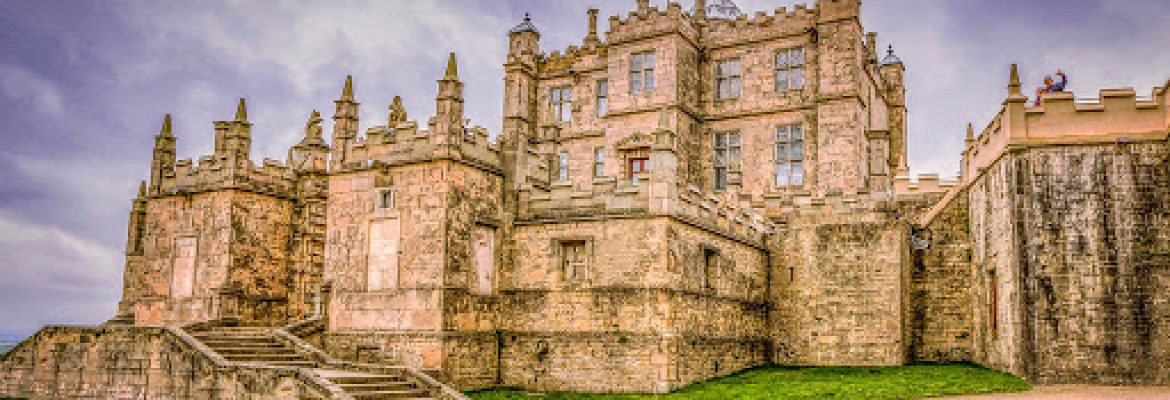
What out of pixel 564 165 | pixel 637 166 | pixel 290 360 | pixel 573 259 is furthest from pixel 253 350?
pixel 564 165

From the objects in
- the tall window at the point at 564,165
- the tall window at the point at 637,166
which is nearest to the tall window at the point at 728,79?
the tall window at the point at 637,166

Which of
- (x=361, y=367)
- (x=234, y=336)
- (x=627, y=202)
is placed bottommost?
(x=361, y=367)

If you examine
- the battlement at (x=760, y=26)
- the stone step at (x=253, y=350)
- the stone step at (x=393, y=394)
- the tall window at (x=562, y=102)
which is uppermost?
the battlement at (x=760, y=26)

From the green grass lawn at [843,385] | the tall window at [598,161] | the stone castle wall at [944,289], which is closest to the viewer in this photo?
the green grass lawn at [843,385]

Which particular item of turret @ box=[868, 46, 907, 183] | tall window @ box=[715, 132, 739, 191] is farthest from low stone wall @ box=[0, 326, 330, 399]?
turret @ box=[868, 46, 907, 183]

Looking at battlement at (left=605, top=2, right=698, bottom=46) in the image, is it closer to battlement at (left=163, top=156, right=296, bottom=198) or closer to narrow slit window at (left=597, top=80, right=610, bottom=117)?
narrow slit window at (left=597, top=80, right=610, bottom=117)

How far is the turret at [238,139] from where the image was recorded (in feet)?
101

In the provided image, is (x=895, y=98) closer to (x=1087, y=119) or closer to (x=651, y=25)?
(x=651, y=25)

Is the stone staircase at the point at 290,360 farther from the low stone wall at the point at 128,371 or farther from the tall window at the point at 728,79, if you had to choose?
the tall window at the point at 728,79

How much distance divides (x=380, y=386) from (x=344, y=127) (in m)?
8.82

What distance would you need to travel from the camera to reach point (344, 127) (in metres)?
28.4

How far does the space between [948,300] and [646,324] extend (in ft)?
35.9

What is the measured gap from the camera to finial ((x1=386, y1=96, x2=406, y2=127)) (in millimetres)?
31109

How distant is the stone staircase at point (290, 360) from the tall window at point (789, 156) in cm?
1793
